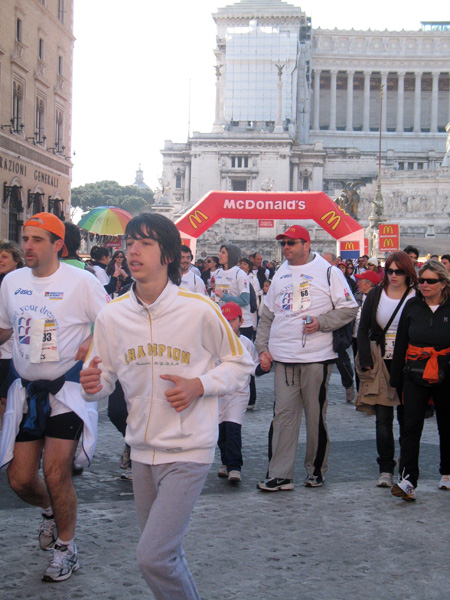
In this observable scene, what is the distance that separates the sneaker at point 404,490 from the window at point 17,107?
22.6 m

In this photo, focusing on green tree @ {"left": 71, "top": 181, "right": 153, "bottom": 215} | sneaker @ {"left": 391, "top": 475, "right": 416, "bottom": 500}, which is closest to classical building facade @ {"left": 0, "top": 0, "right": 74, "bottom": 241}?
sneaker @ {"left": 391, "top": 475, "right": 416, "bottom": 500}

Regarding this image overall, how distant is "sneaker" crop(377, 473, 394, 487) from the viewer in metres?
6.08

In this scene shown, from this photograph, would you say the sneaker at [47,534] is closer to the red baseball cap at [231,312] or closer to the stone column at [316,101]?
the red baseball cap at [231,312]

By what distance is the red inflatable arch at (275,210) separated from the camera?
19906 millimetres

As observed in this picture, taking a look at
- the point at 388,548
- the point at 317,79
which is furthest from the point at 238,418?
the point at 317,79

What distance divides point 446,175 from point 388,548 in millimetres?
53035

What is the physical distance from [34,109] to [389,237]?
14542mm

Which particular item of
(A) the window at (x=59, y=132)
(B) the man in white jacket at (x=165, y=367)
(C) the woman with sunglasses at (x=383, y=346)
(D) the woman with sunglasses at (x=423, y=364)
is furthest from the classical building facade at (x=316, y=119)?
(B) the man in white jacket at (x=165, y=367)

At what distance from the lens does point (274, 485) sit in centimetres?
596

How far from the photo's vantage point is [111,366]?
351 centimetres

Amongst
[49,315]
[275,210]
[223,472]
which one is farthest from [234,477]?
[275,210]

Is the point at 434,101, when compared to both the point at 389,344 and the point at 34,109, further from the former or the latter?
the point at 389,344

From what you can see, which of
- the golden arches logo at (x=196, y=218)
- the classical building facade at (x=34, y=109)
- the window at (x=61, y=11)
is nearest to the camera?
the golden arches logo at (x=196, y=218)

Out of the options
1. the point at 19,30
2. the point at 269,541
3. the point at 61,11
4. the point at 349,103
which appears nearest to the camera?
the point at 269,541
